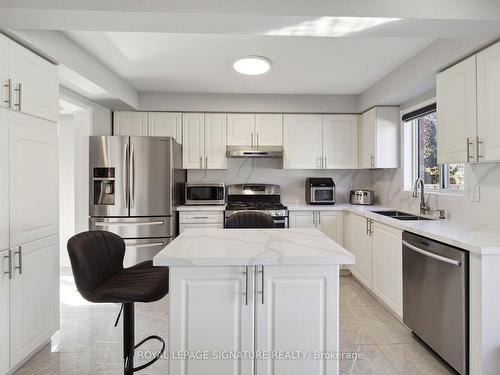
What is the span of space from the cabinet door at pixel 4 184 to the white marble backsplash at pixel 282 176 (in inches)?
99.8

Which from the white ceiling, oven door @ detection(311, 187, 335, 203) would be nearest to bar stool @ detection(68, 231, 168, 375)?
the white ceiling

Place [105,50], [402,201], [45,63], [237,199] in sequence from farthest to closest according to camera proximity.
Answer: [237,199], [402,201], [105,50], [45,63]

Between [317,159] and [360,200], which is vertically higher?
[317,159]

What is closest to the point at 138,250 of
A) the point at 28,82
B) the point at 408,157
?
the point at 28,82

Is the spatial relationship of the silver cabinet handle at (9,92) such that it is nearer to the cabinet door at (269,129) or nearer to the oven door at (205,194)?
the oven door at (205,194)

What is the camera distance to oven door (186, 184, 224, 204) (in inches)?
155

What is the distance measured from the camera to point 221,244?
5.47 ft

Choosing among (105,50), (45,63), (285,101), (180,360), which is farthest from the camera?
(285,101)

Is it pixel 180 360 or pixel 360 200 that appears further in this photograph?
pixel 360 200

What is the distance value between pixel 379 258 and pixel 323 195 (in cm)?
135

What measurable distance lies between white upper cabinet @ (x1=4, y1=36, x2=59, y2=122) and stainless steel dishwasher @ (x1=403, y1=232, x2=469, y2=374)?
2869 mm

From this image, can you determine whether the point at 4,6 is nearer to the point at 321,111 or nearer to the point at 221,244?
the point at 221,244

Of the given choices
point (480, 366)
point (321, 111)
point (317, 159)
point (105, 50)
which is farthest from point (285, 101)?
point (480, 366)

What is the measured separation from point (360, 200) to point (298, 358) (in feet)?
9.66
